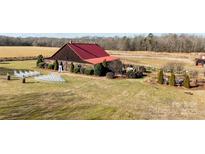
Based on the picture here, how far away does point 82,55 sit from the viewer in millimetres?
13312

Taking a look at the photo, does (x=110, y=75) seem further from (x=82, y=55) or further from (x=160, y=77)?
(x=160, y=77)

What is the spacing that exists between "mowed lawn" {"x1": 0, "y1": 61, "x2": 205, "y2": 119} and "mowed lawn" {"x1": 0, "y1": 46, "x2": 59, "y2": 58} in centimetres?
143

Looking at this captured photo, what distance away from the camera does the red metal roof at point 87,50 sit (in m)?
11.9

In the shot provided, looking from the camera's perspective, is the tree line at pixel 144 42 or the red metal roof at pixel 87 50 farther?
the red metal roof at pixel 87 50

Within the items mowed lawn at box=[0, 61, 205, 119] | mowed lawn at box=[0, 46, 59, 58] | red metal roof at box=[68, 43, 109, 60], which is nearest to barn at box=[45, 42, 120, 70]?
red metal roof at box=[68, 43, 109, 60]

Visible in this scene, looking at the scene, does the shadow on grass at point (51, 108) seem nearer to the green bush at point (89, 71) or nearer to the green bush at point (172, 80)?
the green bush at point (89, 71)

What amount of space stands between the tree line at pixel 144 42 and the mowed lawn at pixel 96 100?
192cm

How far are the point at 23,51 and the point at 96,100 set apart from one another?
360 cm

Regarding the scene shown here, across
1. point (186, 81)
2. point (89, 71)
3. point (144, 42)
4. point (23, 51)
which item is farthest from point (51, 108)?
point (186, 81)

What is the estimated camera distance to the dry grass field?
9797 mm

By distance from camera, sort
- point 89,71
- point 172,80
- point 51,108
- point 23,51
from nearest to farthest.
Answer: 1. point 51,108
2. point 23,51
3. point 172,80
4. point 89,71

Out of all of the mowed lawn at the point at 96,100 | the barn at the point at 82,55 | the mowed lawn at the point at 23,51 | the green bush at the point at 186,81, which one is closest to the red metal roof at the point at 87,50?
the barn at the point at 82,55

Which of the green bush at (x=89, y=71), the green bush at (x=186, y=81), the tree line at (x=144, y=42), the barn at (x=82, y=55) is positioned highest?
the tree line at (x=144, y=42)
